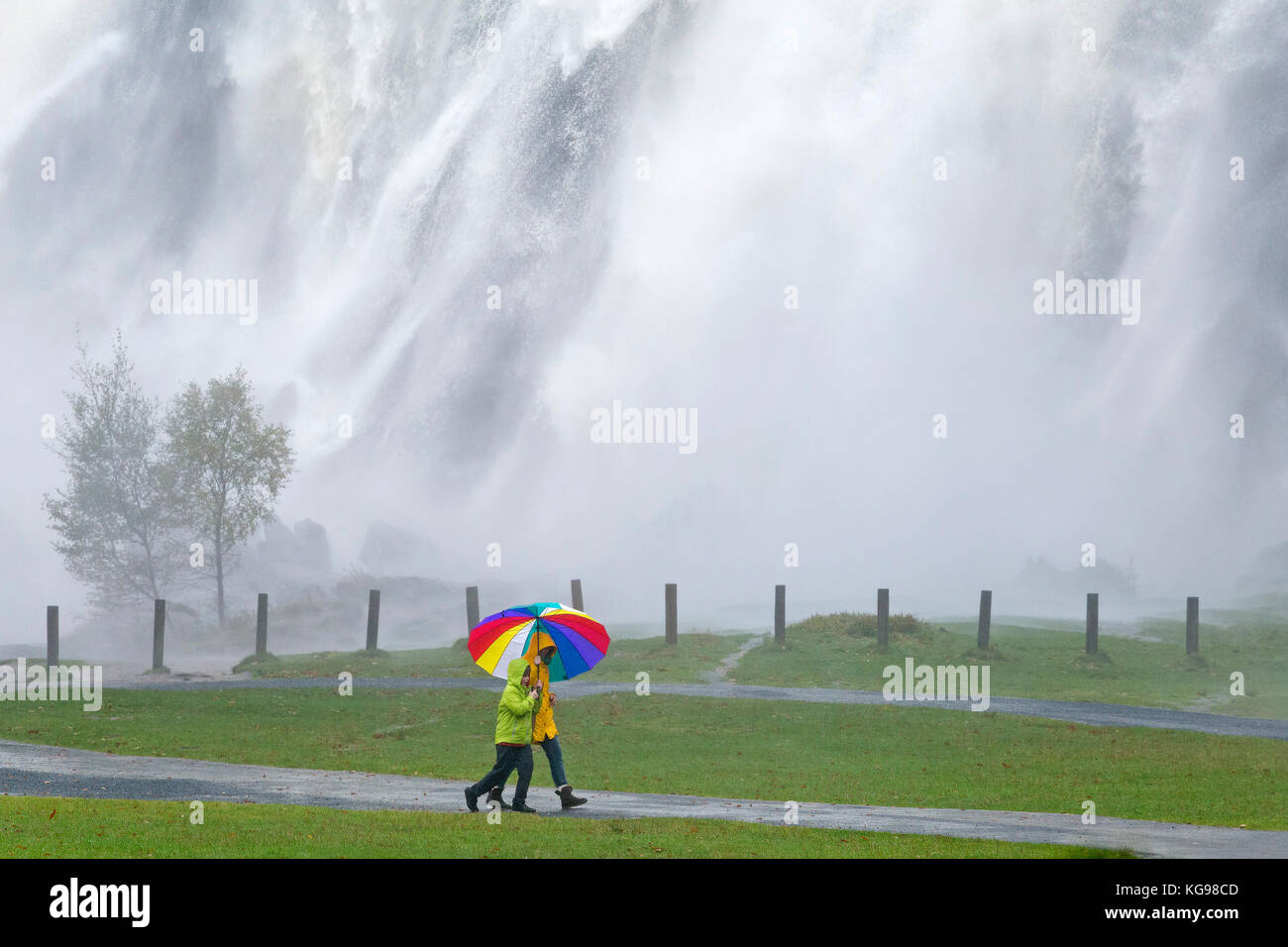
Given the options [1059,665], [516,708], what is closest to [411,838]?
[516,708]

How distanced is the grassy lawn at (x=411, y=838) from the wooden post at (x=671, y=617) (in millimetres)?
30231

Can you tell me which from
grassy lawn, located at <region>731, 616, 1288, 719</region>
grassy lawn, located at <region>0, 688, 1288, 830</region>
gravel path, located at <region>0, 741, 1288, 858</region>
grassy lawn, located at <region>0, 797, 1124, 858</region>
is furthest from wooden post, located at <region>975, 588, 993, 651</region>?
grassy lawn, located at <region>0, 797, 1124, 858</region>

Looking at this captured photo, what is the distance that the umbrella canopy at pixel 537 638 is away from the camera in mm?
18594

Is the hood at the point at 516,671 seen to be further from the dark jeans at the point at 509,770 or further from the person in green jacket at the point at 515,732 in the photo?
the dark jeans at the point at 509,770

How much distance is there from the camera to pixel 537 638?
1862 cm

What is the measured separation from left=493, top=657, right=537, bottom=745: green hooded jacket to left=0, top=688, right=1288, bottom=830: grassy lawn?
424 cm

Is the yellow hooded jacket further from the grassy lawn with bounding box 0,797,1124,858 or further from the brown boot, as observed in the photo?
the grassy lawn with bounding box 0,797,1124,858

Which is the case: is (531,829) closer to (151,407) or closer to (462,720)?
(462,720)

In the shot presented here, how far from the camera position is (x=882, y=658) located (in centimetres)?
4559

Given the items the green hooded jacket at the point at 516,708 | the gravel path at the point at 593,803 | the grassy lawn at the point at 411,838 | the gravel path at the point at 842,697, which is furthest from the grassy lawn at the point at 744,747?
the grassy lawn at the point at 411,838

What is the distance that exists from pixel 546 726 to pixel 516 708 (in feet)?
3.12

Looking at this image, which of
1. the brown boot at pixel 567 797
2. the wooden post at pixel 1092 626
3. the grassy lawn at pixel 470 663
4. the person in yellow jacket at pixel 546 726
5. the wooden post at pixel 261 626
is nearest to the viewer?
the person in yellow jacket at pixel 546 726

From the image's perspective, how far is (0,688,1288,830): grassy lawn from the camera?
72.5ft
